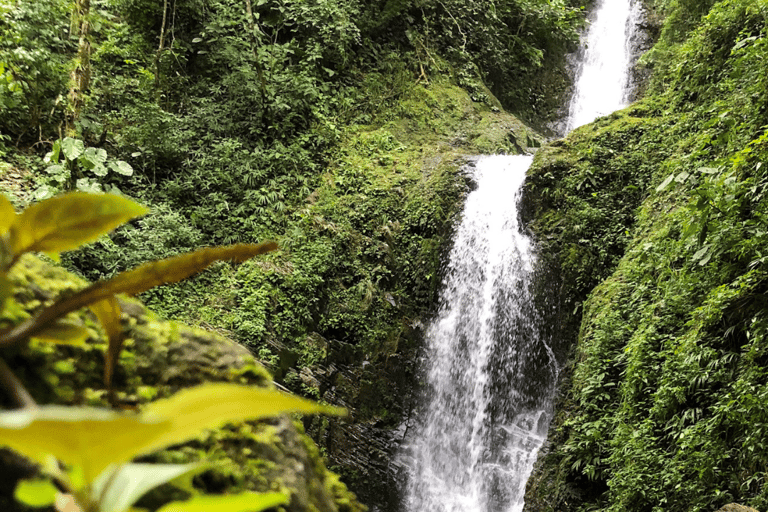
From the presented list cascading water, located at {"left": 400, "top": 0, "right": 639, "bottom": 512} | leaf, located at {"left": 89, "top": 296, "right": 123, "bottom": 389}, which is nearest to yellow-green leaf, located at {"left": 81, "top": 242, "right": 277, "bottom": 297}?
leaf, located at {"left": 89, "top": 296, "right": 123, "bottom": 389}

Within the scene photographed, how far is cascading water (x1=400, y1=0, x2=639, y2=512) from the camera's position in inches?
268

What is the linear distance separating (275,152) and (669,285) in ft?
21.9

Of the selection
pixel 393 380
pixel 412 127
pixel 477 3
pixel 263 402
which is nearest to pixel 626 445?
pixel 393 380

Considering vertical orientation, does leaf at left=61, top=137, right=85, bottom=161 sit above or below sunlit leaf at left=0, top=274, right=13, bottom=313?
above

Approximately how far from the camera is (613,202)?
7.23 m

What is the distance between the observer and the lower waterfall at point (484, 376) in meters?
6.79

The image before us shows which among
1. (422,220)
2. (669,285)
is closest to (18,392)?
(669,285)

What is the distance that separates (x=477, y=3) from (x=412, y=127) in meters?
4.56

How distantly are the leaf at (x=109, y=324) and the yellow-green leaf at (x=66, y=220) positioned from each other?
0.49 feet

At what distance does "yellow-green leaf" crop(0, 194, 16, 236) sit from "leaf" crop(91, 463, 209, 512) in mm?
571

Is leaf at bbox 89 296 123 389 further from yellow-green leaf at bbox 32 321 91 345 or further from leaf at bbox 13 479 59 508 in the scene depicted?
leaf at bbox 13 479 59 508

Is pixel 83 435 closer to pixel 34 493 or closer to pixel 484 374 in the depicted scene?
pixel 34 493

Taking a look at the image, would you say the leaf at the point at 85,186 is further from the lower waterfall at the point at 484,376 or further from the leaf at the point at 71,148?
the lower waterfall at the point at 484,376

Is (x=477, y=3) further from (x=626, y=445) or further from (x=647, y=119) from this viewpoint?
(x=626, y=445)
